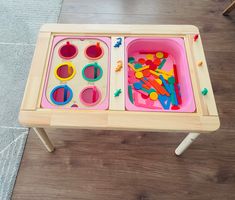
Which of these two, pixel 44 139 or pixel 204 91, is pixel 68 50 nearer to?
pixel 44 139

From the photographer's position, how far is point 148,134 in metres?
1.11

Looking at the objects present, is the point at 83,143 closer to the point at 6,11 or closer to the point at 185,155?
the point at 185,155

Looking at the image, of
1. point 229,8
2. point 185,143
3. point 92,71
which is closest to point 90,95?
point 92,71

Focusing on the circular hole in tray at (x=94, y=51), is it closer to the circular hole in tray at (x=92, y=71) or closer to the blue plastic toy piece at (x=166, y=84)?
the circular hole in tray at (x=92, y=71)

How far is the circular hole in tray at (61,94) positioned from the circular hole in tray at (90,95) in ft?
0.14

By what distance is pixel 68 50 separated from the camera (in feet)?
3.07

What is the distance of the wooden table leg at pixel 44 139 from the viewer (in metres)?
0.87

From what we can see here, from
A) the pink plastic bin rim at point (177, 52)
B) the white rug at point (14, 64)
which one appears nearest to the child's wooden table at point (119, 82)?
the pink plastic bin rim at point (177, 52)

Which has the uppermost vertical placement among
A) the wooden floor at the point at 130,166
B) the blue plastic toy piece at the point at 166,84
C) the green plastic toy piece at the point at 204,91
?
the green plastic toy piece at the point at 204,91

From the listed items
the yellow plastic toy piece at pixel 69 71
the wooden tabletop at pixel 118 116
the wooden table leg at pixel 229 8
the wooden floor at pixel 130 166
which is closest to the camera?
the wooden tabletop at pixel 118 116

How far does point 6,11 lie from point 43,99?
104 centimetres

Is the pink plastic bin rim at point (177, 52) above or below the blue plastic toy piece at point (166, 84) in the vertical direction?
above

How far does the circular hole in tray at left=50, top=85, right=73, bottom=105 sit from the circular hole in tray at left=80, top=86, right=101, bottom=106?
0.04 metres

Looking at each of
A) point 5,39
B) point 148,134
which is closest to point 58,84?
point 148,134
